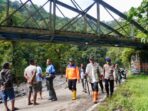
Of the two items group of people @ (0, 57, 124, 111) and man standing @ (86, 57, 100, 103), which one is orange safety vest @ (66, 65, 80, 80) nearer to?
group of people @ (0, 57, 124, 111)

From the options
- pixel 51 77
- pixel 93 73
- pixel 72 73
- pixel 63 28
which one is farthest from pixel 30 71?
pixel 63 28

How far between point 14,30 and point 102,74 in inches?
444

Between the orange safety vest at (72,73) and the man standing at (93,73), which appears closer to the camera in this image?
the man standing at (93,73)

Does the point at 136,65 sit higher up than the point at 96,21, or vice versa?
the point at 96,21

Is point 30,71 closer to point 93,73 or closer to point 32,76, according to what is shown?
point 32,76

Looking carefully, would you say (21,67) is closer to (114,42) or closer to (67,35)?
(114,42)

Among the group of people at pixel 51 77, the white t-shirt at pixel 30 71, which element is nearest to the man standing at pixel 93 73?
the group of people at pixel 51 77

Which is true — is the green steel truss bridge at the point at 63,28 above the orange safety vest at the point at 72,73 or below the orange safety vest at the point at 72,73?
above

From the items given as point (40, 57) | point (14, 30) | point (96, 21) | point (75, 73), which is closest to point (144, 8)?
point (75, 73)

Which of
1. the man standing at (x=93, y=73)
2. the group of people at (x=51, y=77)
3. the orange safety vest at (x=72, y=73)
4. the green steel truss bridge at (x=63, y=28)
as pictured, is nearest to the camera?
the group of people at (x=51, y=77)

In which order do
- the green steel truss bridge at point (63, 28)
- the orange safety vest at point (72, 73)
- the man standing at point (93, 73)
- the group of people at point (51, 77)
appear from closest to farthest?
the group of people at point (51, 77) → the man standing at point (93, 73) → the orange safety vest at point (72, 73) → the green steel truss bridge at point (63, 28)

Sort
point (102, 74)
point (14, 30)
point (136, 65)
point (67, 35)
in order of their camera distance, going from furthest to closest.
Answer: point (136, 65) < point (67, 35) < point (14, 30) < point (102, 74)

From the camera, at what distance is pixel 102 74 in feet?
61.6

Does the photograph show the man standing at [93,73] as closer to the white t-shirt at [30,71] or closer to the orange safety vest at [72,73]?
the orange safety vest at [72,73]
